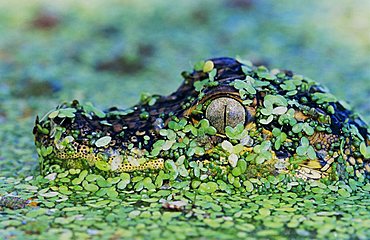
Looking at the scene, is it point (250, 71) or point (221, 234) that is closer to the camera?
point (221, 234)

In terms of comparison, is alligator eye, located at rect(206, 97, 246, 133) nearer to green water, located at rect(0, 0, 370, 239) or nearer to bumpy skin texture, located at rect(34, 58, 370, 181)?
bumpy skin texture, located at rect(34, 58, 370, 181)

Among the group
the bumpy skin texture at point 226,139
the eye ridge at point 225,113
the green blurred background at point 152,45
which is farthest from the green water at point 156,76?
the eye ridge at point 225,113

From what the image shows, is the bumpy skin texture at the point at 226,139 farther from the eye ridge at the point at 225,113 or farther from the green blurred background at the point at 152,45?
the green blurred background at the point at 152,45

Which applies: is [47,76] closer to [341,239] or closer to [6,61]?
[6,61]

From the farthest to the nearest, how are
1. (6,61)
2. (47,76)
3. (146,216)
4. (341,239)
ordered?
(6,61), (47,76), (146,216), (341,239)

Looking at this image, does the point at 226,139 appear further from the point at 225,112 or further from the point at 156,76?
the point at 156,76

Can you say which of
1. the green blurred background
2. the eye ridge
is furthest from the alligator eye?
the green blurred background

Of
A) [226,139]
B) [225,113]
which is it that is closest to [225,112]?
[225,113]

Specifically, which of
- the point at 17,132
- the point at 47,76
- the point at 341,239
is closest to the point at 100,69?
the point at 47,76
